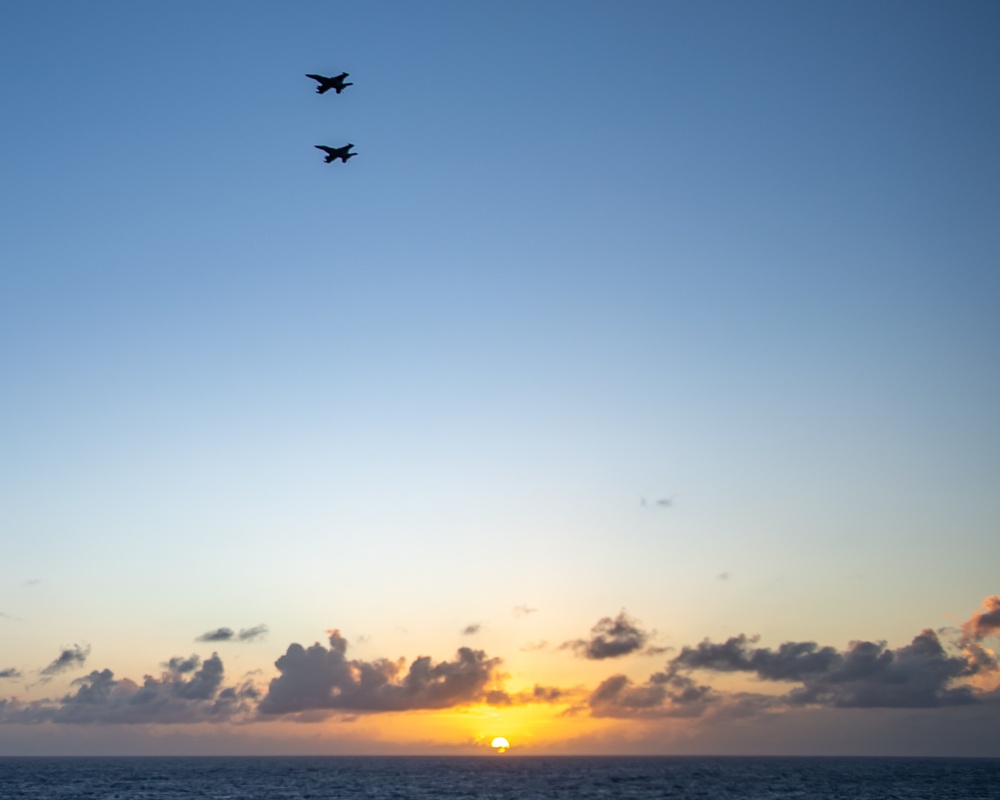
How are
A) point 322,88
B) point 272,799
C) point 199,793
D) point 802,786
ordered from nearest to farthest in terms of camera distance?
point 322,88, point 272,799, point 199,793, point 802,786

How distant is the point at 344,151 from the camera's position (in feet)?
260

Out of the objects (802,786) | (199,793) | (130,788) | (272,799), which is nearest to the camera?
(272,799)

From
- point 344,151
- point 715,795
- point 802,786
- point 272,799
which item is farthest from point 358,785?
point 344,151

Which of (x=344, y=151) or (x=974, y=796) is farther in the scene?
(x=974, y=796)

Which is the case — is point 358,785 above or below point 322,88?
below

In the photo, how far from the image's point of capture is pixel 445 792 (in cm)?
17288

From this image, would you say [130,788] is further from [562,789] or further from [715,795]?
[715,795]

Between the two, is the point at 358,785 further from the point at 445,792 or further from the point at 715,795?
the point at 715,795

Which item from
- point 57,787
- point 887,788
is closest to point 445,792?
point 57,787

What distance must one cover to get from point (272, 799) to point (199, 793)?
2148 centimetres

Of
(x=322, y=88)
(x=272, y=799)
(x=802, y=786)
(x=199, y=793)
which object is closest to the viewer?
(x=322, y=88)

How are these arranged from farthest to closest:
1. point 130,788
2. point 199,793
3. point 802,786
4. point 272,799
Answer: point 802,786, point 130,788, point 199,793, point 272,799

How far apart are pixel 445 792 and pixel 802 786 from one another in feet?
250

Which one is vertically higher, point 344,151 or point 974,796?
point 344,151
